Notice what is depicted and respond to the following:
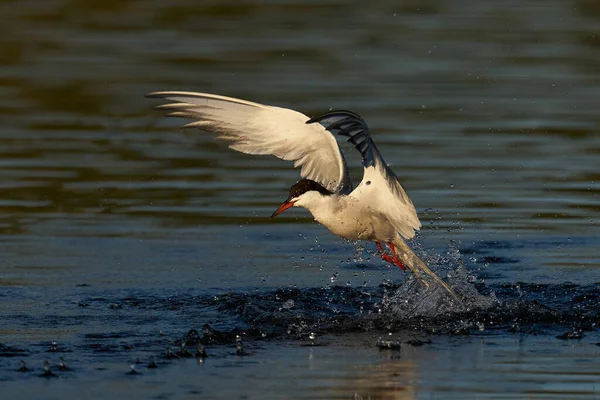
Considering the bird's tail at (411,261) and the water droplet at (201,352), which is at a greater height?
the bird's tail at (411,261)

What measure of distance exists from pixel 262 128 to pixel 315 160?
0.45 meters

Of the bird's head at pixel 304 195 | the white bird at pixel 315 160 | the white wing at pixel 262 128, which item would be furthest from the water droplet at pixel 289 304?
the white wing at pixel 262 128

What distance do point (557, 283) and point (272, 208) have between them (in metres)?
2.76

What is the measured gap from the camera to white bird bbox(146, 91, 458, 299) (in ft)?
30.5

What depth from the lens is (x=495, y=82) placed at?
1672cm

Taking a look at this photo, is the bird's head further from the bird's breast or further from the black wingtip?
the black wingtip

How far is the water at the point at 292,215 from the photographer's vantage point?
7.99m

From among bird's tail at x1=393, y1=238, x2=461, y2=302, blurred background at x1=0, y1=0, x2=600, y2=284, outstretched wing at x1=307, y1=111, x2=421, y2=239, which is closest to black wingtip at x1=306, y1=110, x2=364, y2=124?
outstretched wing at x1=307, y1=111, x2=421, y2=239

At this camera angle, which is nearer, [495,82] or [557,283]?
[557,283]

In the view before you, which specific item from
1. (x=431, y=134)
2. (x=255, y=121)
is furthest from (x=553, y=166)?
(x=255, y=121)

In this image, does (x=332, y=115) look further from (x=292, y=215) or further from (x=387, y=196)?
(x=292, y=215)

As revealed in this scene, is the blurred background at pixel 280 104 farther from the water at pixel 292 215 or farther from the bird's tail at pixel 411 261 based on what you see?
the bird's tail at pixel 411 261

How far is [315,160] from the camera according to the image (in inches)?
381

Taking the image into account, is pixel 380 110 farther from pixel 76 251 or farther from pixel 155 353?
pixel 155 353
